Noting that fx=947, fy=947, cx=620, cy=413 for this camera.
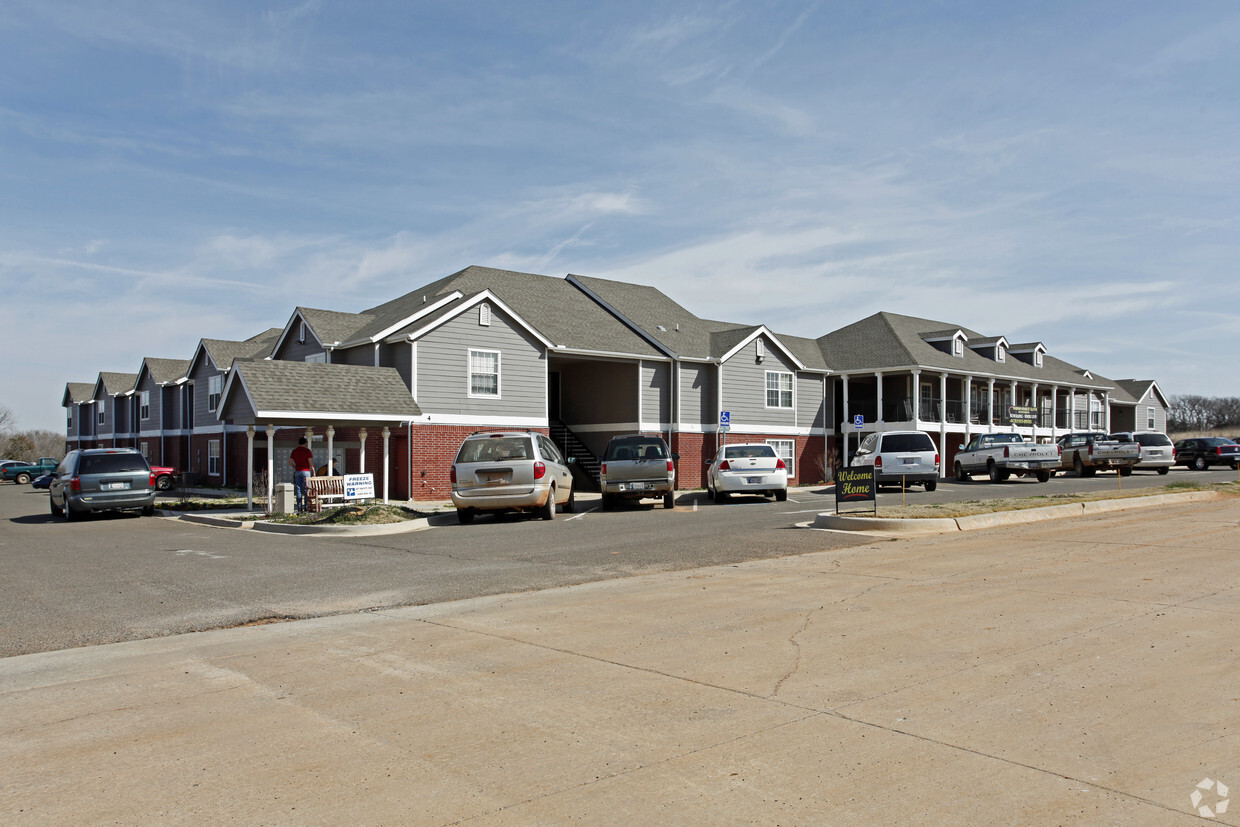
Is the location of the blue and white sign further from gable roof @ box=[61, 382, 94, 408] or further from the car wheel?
gable roof @ box=[61, 382, 94, 408]

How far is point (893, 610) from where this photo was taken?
880cm

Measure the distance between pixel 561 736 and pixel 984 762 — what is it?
2.25m

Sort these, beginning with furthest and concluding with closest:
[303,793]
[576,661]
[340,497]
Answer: [340,497] → [576,661] → [303,793]

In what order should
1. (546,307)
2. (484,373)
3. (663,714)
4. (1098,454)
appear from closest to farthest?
(663,714), (484,373), (546,307), (1098,454)

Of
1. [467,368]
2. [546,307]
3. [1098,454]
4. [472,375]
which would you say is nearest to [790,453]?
[1098,454]

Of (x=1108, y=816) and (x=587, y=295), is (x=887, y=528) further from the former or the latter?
(x=587, y=295)

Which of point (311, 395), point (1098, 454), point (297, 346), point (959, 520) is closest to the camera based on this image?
point (959, 520)

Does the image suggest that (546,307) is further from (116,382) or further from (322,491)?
(116,382)

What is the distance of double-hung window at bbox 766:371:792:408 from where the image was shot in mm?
38531

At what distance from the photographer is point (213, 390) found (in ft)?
125

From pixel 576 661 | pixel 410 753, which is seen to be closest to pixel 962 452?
pixel 576 661

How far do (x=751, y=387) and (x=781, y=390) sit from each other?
2033 mm

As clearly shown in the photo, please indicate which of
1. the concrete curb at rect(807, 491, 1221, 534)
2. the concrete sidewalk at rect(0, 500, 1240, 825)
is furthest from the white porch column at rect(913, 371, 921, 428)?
the concrete sidewalk at rect(0, 500, 1240, 825)

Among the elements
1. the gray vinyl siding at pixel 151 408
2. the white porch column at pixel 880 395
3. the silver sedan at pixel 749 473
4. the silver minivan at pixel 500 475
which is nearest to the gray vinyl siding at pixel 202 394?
the gray vinyl siding at pixel 151 408
